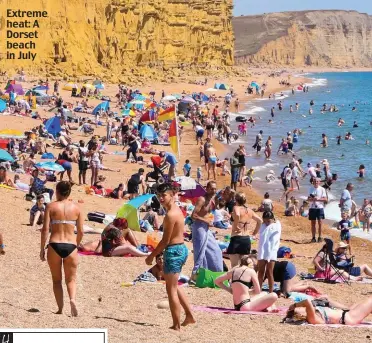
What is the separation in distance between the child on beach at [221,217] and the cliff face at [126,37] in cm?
3280

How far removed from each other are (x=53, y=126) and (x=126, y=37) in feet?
134

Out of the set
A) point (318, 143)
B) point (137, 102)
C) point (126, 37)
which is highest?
point (126, 37)

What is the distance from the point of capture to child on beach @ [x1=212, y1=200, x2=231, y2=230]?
47.5 feet

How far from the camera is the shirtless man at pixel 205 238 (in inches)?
356

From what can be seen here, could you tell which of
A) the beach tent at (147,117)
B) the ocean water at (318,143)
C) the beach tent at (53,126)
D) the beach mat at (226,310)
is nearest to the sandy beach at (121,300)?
the beach mat at (226,310)

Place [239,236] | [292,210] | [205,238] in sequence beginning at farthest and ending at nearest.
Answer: [292,210], [205,238], [239,236]

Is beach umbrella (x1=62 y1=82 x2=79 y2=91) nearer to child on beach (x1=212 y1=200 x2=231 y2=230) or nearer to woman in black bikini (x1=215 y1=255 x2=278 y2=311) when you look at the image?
child on beach (x1=212 y1=200 x2=231 y2=230)

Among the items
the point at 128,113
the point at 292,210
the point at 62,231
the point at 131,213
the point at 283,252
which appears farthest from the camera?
the point at 128,113

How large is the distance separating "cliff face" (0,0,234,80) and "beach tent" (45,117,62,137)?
20810 millimetres

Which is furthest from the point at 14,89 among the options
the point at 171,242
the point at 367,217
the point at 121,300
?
the point at 171,242

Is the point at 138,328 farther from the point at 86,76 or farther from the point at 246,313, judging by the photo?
→ the point at 86,76

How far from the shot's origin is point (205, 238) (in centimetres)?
934

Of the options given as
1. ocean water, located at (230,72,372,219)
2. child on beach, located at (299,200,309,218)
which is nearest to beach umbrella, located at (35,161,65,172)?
child on beach, located at (299,200,309,218)

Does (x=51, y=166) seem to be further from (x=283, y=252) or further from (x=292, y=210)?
(x=283, y=252)
